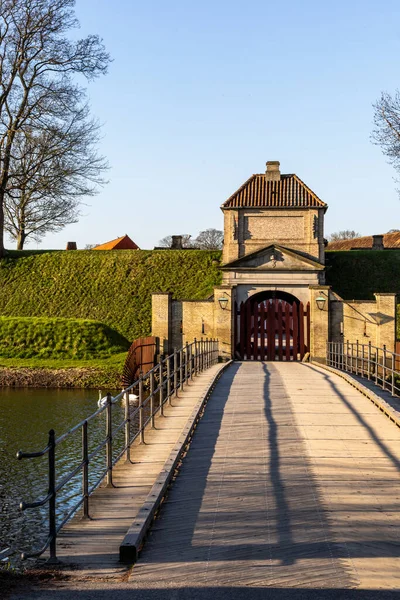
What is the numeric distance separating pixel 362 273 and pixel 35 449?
84.1 feet

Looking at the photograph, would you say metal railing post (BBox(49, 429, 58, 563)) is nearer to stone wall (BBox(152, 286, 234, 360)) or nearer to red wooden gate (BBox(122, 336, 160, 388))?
red wooden gate (BBox(122, 336, 160, 388))

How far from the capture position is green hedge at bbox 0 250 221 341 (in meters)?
36.5

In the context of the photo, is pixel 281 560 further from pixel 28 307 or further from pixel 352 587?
pixel 28 307

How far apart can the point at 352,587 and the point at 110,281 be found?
34.0 m

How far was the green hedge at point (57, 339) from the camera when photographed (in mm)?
31484

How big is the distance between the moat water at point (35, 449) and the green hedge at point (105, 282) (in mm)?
9614

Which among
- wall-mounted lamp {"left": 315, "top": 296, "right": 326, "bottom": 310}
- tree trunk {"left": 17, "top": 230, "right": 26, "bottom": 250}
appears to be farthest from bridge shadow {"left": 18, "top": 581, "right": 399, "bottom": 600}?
tree trunk {"left": 17, "top": 230, "right": 26, "bottom": 250}

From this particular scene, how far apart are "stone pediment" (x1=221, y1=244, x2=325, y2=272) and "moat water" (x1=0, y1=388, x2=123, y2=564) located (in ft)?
27.1

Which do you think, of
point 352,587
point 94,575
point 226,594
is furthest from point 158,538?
point 352,587

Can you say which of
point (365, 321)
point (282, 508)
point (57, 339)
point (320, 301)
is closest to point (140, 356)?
point (57, 339)

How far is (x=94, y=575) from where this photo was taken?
535 cm

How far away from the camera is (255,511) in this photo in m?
6.94

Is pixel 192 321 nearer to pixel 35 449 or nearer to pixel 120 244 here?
pixel 35 449

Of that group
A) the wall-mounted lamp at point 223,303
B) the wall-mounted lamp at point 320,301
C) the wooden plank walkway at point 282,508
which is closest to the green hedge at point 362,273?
the wall-mounted lamp at point 320,301
